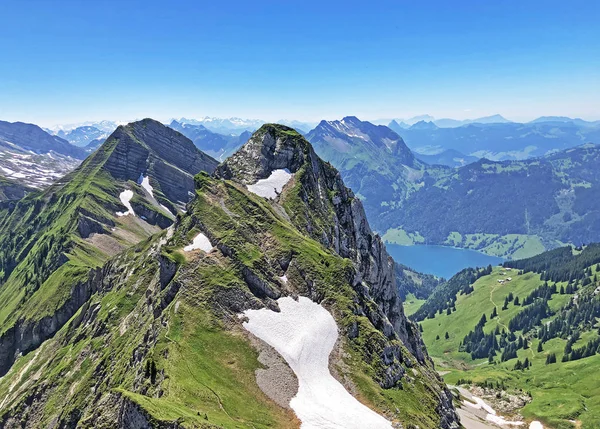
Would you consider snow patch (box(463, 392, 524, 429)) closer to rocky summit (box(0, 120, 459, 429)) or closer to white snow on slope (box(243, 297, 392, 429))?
rocky summit (box(0, 120, 459, 429))

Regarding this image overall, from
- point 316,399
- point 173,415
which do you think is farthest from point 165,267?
point 173,415

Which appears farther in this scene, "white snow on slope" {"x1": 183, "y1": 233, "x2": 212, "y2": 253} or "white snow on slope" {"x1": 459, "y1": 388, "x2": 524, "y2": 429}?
"white snow on slope" {"x1": 459, "y1": 388, "x2": 524, "y2": 429}

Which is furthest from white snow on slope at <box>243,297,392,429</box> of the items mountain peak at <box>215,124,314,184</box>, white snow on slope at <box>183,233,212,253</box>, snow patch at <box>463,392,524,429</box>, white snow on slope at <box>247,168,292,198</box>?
snow patch at <box>463,392,524,429</box>

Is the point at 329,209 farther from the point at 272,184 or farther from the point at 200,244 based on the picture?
the point at 200,244

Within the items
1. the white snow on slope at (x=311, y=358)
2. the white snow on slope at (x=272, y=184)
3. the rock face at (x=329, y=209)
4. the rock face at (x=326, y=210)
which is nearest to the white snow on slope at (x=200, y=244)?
the white snow on slope at (x=311, y=358)

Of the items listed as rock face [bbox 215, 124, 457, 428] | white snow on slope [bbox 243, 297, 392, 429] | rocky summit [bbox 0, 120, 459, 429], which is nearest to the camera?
rocky summit [bbox 0, 120, 459, 429]

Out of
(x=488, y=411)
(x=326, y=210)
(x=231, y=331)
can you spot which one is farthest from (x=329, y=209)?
(x=488, y=411)

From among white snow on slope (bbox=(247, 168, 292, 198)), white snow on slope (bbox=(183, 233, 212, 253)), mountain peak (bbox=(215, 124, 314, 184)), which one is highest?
mountain peak (bbox=(215, 124, 314, 184))
